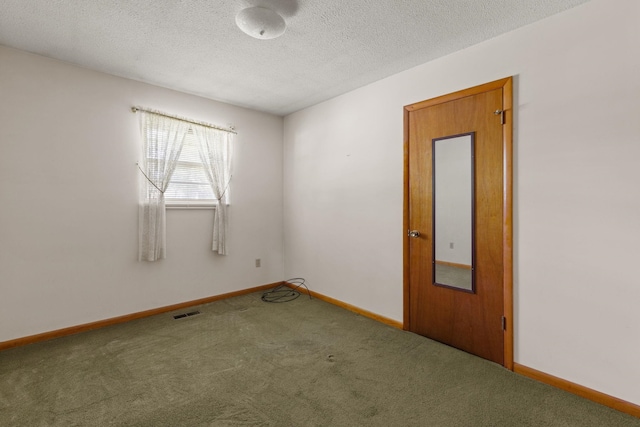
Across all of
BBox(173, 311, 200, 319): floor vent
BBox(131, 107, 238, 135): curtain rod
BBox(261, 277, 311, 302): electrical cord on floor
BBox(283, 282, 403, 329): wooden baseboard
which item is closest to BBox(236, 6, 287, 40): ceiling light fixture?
BBox(131, 107, 238, 135): curtain rod

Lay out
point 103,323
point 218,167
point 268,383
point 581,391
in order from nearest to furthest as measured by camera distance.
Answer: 1. point 581,391
2. point 268,383
3. point 103,323
4. point 218,167

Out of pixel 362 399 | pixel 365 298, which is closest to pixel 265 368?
pixel 362 399

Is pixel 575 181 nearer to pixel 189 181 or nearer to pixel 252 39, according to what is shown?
pixel 252 39

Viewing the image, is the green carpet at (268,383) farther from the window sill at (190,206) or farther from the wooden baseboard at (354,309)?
the window sill at (190,206)

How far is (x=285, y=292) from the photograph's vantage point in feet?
13.9

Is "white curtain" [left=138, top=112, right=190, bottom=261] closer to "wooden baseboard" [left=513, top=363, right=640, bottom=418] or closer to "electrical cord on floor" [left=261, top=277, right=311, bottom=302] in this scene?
"electrical cord on floor" [left=261, top=277, right=311, bottom=302]

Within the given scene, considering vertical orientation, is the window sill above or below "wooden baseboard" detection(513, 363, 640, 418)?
above

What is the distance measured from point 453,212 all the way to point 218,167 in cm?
284

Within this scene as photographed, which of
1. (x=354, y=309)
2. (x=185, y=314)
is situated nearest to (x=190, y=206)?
(x=185, y=314)

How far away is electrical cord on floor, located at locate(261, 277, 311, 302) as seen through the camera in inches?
155

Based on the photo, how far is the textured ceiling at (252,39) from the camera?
200 cm

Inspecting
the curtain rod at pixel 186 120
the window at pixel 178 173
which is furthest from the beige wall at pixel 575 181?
the window at pixel 178 173

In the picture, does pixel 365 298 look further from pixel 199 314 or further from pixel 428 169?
pixel 199 314

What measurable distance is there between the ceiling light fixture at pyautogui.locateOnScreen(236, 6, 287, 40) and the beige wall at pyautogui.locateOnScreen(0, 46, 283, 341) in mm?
1902
